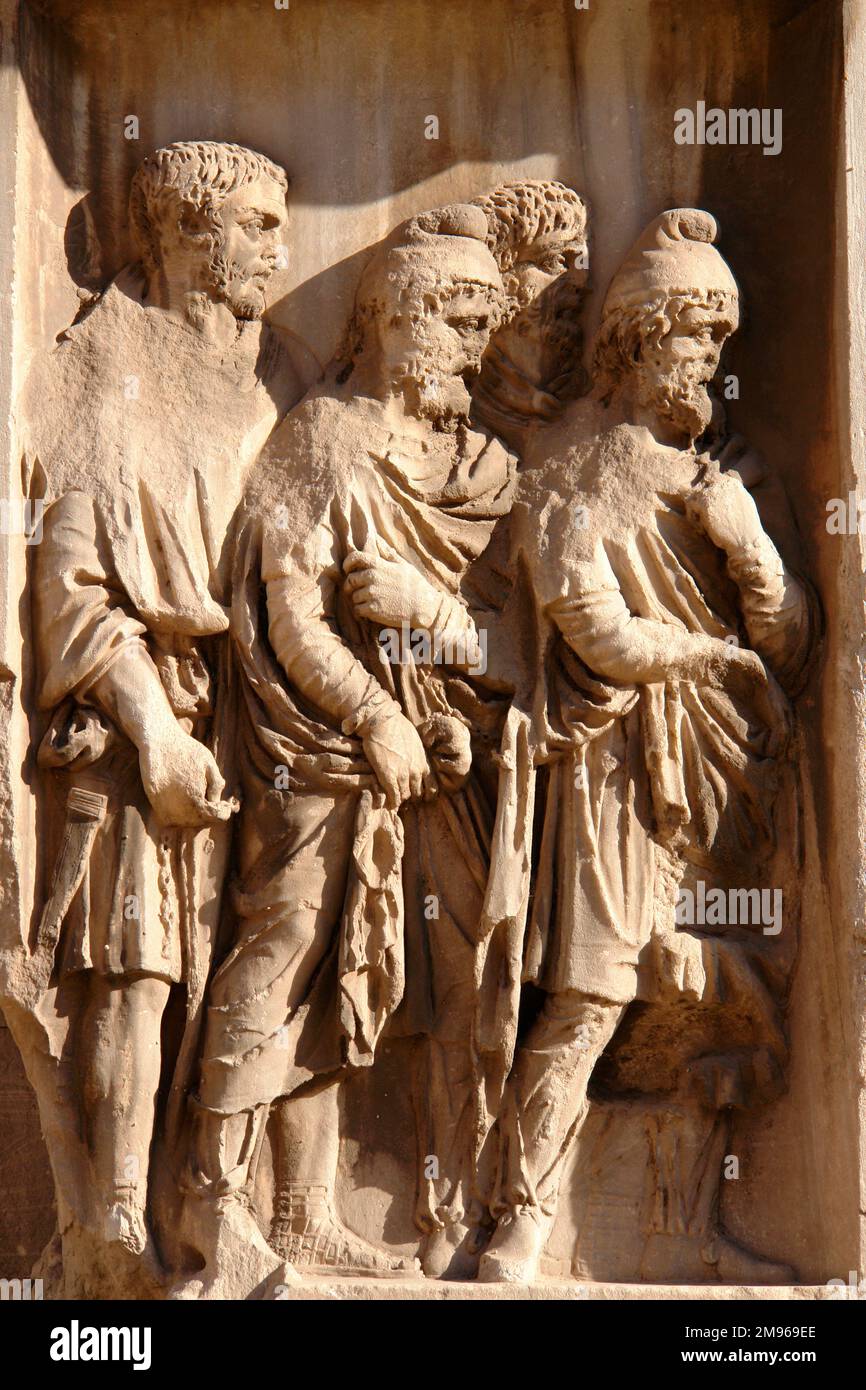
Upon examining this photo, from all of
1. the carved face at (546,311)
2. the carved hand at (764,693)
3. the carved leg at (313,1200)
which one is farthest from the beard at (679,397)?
the carved leg at (313,1200)

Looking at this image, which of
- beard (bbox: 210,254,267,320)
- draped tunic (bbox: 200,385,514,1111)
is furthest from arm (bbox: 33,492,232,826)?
beard (bbox: 210,254,267,320)

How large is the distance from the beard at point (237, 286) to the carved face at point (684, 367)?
1.27 meters

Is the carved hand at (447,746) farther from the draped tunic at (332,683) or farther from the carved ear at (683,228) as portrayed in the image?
the carved ear at (683,228)

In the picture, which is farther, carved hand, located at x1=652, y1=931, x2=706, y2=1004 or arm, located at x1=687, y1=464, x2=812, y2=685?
arm, located at x1=687, y1=464, x2=812, y2=685

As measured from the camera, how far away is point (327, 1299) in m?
8.48

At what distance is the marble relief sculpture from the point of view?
8656 mm

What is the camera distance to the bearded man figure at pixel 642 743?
8719mm

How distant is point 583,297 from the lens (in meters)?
9.30

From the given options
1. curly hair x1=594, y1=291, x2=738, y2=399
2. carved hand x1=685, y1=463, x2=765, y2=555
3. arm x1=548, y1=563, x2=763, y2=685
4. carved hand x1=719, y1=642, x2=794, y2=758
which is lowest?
carved hand x1=719, y1=642, x2=794, y2=758

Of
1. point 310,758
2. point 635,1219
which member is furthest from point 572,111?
point 635,1219

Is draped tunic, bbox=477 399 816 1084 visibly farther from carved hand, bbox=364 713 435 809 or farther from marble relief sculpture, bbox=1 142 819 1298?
carved hand, bbox=364 713 435 809

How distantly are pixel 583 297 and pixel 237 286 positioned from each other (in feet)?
3.76

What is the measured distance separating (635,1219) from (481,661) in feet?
6.00

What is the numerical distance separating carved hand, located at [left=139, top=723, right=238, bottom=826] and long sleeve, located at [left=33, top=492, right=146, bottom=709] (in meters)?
0.29
